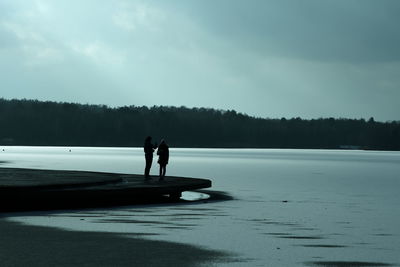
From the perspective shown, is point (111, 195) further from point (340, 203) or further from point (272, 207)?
point (340, 203)

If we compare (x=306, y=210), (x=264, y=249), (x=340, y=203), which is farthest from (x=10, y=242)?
(x=340, y=203)

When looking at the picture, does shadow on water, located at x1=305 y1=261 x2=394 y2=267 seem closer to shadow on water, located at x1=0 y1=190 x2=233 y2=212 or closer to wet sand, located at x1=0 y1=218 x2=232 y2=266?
wet sand, located at x1=0 y1=218 x2=232 y2=266

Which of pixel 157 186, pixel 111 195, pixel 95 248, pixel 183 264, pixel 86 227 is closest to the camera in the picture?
pixel 183 264

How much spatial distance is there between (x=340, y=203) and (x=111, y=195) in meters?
11.0

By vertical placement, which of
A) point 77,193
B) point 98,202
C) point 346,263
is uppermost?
point 77,193

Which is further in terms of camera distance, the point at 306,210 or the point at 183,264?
the point at 306,210

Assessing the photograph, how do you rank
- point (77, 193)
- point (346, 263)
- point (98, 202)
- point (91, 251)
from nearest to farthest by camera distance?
point (346, 263) → point (91, 251) → point (77, 193) → point (98, 202)

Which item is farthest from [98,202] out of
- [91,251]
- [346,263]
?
[346,263]

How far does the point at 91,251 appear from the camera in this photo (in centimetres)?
1759

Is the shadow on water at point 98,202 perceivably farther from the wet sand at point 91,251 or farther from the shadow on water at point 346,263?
the shadow on water at point 346,263

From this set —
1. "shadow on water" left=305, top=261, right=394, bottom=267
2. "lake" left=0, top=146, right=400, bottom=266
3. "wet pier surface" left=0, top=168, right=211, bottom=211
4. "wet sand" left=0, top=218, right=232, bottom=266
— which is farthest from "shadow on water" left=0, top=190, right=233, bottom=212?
"shadow on water" left=305, top=261, right=394, bottom=267

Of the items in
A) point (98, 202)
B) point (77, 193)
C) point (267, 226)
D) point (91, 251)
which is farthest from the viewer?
point (98, 202)

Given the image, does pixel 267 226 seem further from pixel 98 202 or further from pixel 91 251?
pixel 98 202

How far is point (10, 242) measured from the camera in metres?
18.7
